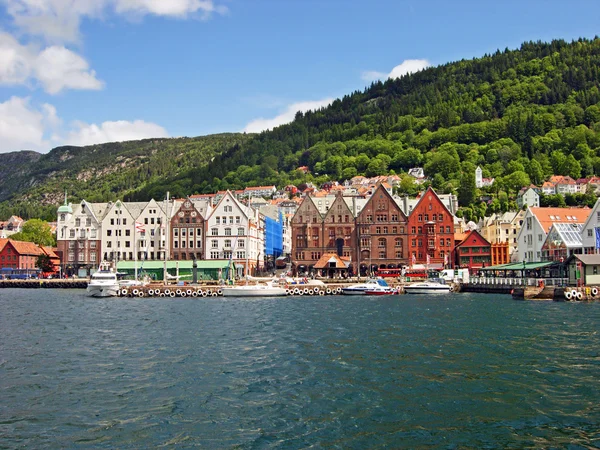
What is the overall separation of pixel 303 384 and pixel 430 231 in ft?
291

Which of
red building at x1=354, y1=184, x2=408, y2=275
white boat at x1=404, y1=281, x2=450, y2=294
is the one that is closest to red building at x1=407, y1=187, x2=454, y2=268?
red building at x1=354, y1=184, x2=408, y2=275

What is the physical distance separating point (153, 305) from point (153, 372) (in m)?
40.3

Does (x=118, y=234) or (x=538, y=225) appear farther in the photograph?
(x=118, y=234)

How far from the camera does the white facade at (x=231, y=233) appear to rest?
112 metres

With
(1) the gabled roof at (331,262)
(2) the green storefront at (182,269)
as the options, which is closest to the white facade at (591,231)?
(1) the gabled roof at (331,262)

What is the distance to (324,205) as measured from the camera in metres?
132

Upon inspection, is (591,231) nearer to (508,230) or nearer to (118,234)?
(508,230)

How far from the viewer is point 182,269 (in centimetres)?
10800

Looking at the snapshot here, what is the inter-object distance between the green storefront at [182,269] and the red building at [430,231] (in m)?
34.3

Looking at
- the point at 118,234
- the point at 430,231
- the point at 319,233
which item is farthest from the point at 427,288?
the point at 118,234

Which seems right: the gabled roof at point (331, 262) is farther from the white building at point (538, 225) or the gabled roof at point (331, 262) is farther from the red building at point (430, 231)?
the white building at point (538, 225)

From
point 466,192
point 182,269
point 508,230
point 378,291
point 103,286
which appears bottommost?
point 378,291

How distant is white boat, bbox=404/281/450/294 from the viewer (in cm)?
8406

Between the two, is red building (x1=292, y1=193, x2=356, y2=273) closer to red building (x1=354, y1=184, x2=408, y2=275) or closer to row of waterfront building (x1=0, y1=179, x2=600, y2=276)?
row of waterfront building (x1=0, y1=179, x2=600, y2=276)
